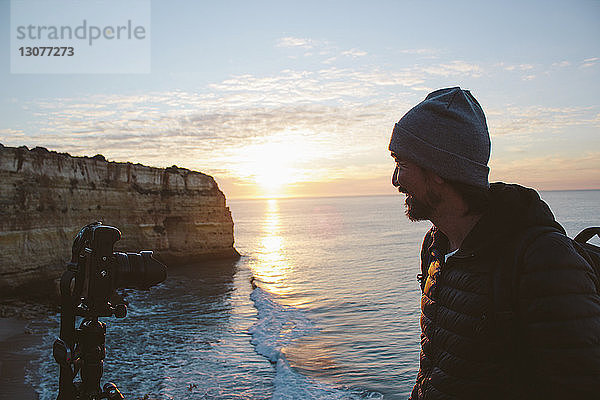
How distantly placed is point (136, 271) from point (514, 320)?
203 cm

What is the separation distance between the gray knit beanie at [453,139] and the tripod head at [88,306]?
172cm

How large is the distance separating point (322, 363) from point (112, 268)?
271 inches

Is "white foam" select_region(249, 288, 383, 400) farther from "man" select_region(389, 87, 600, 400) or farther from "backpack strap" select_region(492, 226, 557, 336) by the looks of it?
"backpack strap" select_region(492, 226, 557, 336)

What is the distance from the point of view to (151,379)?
24.4 ft

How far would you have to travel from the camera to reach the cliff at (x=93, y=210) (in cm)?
1269

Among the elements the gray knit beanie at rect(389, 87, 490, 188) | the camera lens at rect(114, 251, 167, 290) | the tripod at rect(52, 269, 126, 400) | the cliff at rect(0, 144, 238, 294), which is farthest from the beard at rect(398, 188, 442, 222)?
the cliff at rect(0, 144, 238, 294)

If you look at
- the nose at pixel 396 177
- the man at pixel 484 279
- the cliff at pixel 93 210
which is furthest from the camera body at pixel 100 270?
the cliff at pixel 93 210

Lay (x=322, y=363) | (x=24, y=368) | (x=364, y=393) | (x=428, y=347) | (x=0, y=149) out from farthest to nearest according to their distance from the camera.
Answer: (x=0, y=149)
(x=322, y=363)
(x=24, y=368)
(x=364, y=393)
(x=428, y=347)

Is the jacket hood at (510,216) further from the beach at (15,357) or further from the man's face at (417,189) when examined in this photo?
the beach at (15,357)

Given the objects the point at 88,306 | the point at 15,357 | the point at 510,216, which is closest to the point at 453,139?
the point at 510,216

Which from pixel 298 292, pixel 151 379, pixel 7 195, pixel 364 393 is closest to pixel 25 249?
pixel 7 195

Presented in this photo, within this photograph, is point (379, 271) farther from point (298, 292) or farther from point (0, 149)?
point (0, 149)

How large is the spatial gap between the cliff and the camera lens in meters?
12.1

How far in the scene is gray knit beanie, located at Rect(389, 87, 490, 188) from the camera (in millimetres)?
1629
